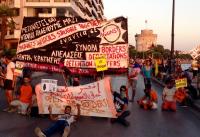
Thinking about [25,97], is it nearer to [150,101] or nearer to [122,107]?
[122,107]

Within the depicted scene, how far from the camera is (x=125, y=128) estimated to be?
12727 mm

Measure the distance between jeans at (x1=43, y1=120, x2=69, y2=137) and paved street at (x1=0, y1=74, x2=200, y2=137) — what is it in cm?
32

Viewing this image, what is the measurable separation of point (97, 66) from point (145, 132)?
2378 millimetres

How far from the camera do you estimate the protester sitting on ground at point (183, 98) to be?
703 inches

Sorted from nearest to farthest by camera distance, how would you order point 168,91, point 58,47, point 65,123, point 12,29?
point 65,123 → point 58,47 → point 168,91 → point 12,29

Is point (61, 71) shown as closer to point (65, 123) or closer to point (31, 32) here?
point (31, 32)

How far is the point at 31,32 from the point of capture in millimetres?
14602

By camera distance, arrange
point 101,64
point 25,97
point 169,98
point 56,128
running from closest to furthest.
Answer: point 56,128, point 101,64, point 25,97, point 169,98

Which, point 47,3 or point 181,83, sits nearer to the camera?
point 181,83

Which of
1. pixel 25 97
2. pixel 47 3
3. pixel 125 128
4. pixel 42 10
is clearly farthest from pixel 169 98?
pixel 42 10

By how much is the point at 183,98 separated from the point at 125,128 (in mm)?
5951

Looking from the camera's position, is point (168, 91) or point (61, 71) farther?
point (168, 91)

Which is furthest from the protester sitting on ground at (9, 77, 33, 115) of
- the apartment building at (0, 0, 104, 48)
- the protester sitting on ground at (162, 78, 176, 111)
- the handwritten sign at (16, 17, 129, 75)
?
the apartment building at (0, 0, 104, 48)

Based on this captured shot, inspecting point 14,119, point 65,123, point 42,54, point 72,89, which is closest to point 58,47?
point 42,54
